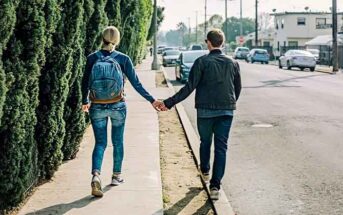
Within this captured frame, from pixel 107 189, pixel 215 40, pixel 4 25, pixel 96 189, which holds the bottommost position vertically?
pixel 107 189

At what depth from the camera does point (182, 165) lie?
909 cm

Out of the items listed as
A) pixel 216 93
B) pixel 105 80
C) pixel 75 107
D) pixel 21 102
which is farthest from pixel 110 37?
pixel 75 107

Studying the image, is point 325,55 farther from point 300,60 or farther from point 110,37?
point 110,37

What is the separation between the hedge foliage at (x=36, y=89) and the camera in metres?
5.56

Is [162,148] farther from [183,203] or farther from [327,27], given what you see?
[327,27]

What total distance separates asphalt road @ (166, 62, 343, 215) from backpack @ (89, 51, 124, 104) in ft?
6.17

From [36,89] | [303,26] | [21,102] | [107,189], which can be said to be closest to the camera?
[21,102]

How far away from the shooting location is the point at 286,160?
9.55 m

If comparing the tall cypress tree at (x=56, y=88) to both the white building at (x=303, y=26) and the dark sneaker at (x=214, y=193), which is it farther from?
the white building at (x=303, y=26)

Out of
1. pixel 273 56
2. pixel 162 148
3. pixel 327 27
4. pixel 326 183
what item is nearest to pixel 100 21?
pixel 162 148

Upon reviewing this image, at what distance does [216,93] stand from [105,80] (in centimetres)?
123

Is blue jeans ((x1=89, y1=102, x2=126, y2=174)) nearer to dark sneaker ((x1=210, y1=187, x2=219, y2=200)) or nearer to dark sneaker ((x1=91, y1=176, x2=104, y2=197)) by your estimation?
dark sneaker ((x1=91, y1=176, x2=104, y2=197))

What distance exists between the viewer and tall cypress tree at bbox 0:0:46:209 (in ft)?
18.4

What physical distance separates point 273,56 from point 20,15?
6973 centimetres
